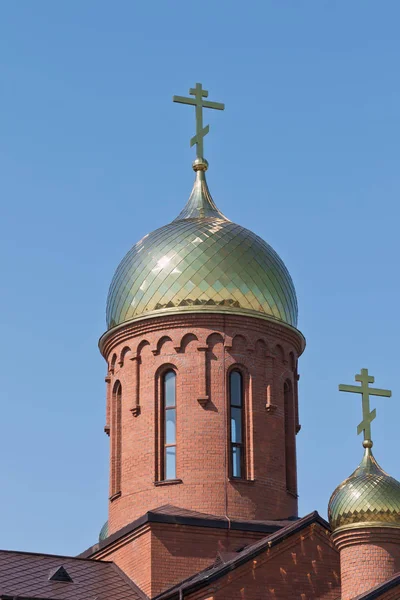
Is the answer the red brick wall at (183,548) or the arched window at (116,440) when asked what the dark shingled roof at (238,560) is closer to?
the red brick wall at (183,548)

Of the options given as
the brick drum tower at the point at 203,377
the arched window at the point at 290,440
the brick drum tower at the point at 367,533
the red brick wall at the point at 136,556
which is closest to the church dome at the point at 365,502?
the brick drum tower at the point at 367,533

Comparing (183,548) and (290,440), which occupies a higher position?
(290,440)

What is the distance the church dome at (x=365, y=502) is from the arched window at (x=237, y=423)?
9.02 ft

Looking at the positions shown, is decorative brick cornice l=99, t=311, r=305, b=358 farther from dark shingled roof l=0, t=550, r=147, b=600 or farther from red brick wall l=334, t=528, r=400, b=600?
red brick wall l=334, t=528, r=400, b=600

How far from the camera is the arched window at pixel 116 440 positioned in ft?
80.5

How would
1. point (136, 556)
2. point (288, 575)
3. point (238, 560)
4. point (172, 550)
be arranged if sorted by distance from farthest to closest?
point (136, 556) → point (172, 550) → point (288, 575) → point (238, 560)

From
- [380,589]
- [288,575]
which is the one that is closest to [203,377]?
[288,575]

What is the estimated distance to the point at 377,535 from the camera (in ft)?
68.0

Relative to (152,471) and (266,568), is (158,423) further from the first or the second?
(266,568)

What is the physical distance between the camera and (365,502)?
2077cm

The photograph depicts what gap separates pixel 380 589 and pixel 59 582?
5.16m

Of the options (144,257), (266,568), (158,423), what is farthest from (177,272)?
(266,568)

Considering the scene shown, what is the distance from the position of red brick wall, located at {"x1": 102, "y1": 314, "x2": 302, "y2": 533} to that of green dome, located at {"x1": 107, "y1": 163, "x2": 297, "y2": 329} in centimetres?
25

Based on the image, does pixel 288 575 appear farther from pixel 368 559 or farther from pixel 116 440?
pixel 116 440
